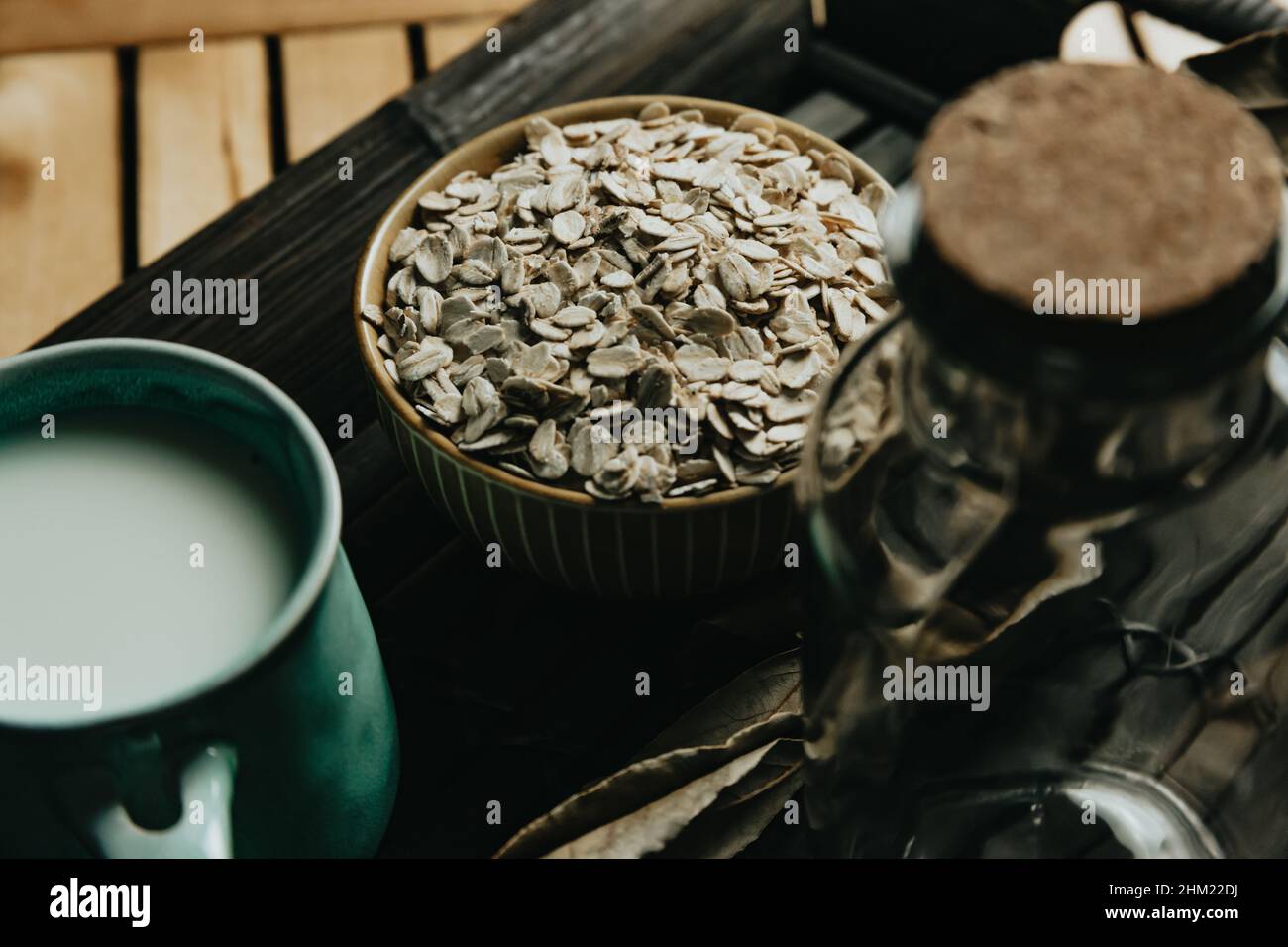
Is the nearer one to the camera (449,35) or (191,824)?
(191,824)

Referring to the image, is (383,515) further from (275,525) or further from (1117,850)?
(1117,850)

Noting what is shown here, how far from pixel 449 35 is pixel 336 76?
0.10m

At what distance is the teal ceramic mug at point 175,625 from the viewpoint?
1.14 feet

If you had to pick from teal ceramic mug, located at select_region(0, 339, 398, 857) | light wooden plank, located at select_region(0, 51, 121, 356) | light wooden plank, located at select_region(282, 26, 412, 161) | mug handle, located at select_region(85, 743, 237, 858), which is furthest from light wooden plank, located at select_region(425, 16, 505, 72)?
mug handle, located at select_region(85, 743, 237, 858)

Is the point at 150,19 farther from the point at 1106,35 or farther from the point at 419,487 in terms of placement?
the point at 1106,35

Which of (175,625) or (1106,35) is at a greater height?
(1106,35)

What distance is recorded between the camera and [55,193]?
3.20 ft

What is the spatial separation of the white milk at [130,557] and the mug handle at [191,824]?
23 mm

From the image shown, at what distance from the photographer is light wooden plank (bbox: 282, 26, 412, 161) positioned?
3.34 ft

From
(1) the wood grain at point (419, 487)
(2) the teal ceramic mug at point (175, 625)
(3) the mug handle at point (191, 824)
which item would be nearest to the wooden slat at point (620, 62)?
(1) the wood grain at point (419, 487)

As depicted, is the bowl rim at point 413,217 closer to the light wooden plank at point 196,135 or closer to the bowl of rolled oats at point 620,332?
the bowl of rolled oats at point 620,332

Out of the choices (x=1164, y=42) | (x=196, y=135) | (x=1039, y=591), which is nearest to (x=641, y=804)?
(x=1039, y=591)

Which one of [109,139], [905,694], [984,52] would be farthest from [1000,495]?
[109,139]

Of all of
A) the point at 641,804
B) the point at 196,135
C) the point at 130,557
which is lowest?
the point at 641,804
